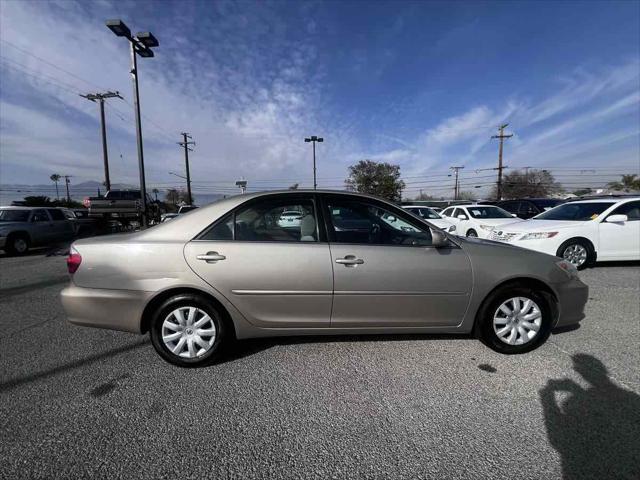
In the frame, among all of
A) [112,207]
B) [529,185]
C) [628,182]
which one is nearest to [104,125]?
[112,207]

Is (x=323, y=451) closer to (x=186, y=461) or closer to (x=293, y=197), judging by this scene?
(x=186, y=461)

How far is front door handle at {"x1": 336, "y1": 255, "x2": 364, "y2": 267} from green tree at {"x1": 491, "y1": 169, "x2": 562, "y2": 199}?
61.2m

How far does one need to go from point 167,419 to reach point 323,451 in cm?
110

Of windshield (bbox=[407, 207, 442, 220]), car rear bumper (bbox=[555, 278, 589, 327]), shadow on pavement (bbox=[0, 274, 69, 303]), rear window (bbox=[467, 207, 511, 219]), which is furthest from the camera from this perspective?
windshield (bbox=[407, 207, 442, 220])

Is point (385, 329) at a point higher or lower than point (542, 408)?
higher

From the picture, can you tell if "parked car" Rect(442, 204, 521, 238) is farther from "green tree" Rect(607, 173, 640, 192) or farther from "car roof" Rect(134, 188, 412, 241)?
"green tree" Rect(607, 173, 640, 192)

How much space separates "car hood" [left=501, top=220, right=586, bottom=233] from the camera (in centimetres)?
631

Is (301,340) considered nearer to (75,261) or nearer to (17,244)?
(75,261)

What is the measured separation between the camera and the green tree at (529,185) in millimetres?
57031

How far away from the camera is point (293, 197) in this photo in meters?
2.96

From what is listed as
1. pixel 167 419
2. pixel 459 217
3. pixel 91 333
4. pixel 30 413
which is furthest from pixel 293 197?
pixel 459 217

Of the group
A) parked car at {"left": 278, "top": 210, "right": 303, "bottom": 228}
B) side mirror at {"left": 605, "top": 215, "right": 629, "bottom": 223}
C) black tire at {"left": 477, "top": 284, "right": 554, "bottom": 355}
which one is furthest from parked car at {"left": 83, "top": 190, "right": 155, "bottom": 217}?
side mirror at {"left": 605, "top": 215, "right": 629, "bottom": 223}

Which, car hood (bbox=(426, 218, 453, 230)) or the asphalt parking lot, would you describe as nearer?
the asphalt parking lot

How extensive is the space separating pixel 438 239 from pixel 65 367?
3.53 m
